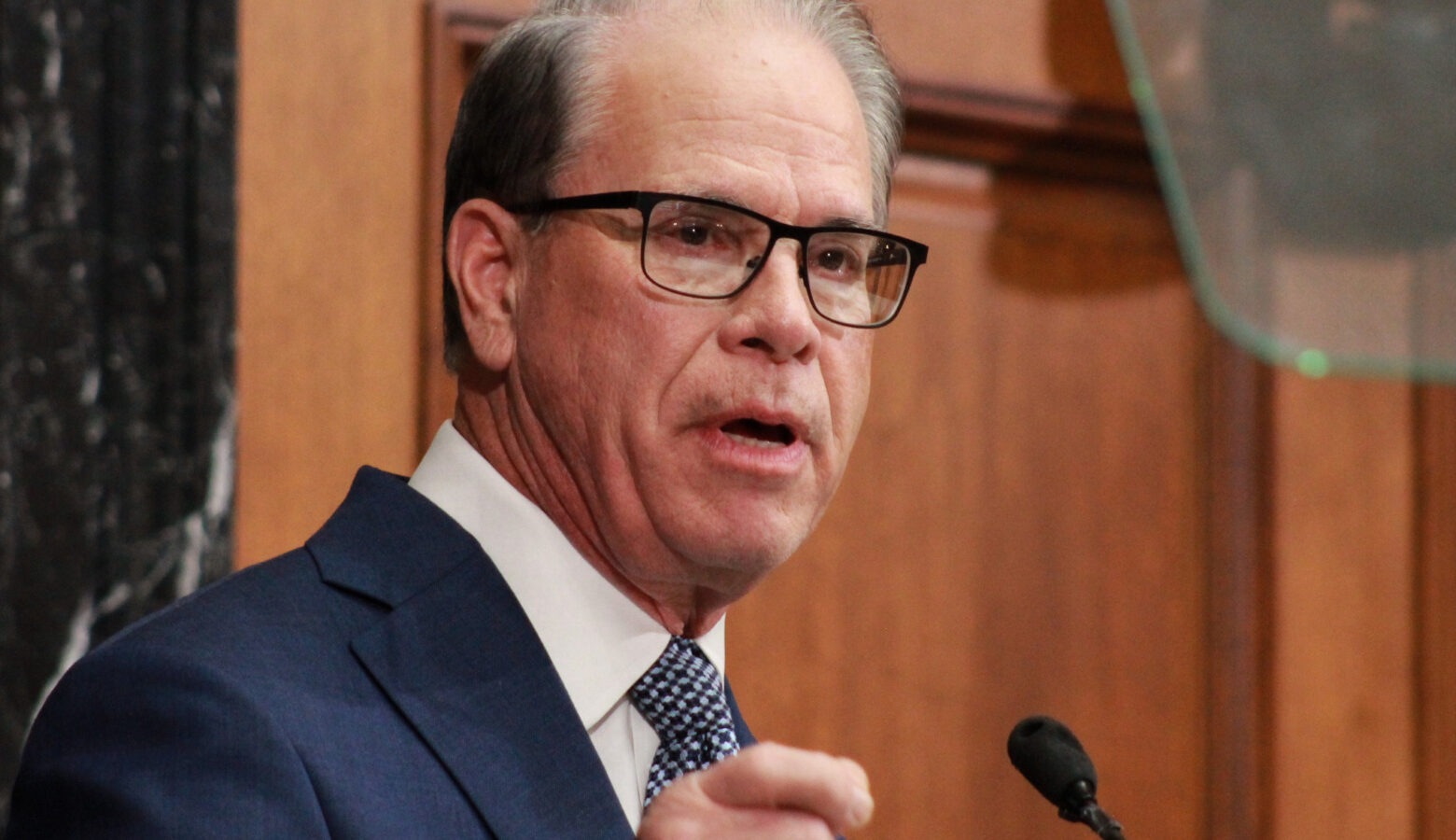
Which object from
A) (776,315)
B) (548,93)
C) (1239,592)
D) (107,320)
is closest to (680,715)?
(776,315)

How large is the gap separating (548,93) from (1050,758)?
0.74 m

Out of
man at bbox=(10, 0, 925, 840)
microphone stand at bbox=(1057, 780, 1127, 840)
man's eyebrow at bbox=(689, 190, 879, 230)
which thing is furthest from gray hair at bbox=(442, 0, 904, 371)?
microphone stand at bbox=(1057, 780, 1127, 840)

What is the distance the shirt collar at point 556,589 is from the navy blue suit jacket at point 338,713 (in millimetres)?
33

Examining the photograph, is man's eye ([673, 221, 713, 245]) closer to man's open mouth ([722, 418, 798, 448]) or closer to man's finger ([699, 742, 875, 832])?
man's open mouth ([722, 418, 798, 448])

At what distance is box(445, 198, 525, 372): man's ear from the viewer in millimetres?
1505

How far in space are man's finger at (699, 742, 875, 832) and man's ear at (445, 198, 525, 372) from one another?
1.71 feet

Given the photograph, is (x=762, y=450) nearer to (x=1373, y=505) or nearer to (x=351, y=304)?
(x=351, y=304)

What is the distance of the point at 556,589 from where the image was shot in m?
1.39

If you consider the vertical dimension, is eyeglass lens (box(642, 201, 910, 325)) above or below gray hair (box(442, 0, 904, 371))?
below

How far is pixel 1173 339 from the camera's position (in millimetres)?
3146

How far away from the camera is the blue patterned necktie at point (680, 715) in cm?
135

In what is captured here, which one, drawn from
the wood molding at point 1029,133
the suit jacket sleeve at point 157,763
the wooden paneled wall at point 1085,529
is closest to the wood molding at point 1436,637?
the wooden paneled wall at point 1085,529

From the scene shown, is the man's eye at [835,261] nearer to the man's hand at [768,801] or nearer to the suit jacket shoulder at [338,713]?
the suit jacket shoulder at [338,713]

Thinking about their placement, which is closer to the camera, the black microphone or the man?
the man
